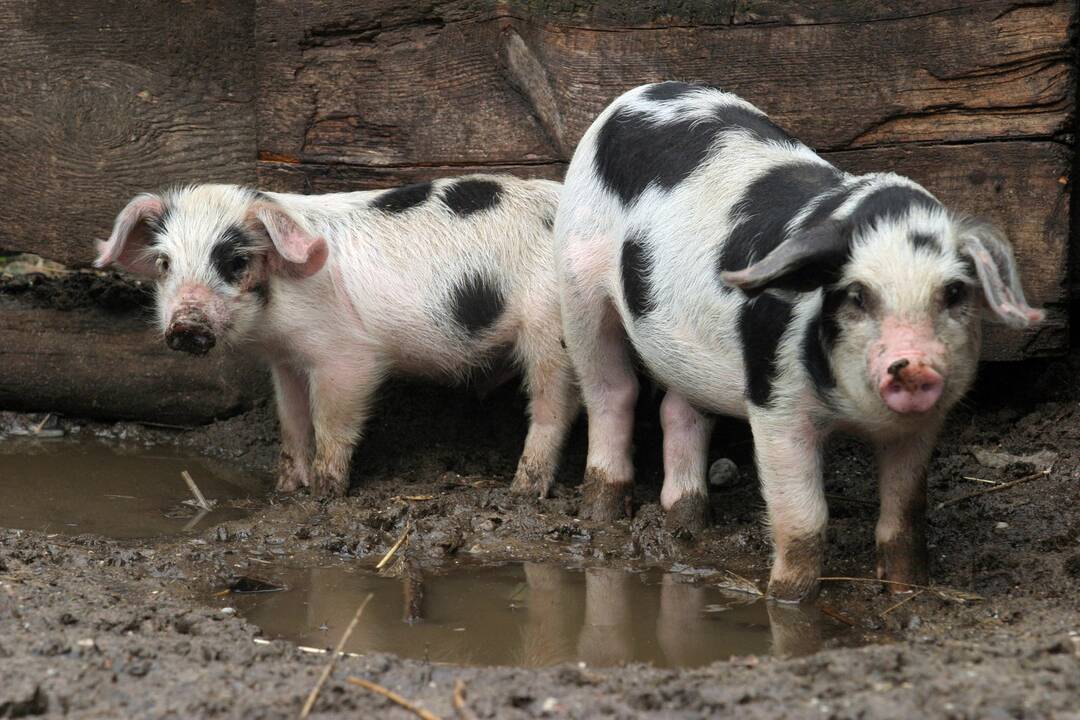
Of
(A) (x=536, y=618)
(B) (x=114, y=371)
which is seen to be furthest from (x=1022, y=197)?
(B) (x=114, y=371)

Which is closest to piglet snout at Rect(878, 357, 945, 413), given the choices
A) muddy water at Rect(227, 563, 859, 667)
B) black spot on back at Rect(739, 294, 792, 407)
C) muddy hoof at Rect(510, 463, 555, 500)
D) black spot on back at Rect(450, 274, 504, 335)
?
black spot on back at Rect(739, 294, 792, 407)

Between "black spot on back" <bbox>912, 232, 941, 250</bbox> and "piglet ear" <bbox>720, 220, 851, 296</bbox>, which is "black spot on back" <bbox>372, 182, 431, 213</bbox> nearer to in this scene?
"piglet ear" <bbox>720, 220, 851, 296</bbox>

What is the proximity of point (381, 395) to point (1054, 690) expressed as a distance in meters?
4.04

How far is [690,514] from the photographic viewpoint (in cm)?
554

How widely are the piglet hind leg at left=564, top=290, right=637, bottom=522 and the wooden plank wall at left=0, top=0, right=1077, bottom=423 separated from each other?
3.22 ft

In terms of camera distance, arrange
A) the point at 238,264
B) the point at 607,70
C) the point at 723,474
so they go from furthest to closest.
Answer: the point at 723,474 < the point at 607,70 < the point at 238,264

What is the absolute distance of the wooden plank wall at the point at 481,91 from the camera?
5438mm

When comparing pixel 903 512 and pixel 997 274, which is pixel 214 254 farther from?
pixel 997 274

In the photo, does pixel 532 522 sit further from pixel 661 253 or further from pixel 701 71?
pixel 701 71


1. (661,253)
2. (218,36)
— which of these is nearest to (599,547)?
(661,253)

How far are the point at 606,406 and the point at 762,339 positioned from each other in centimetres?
143

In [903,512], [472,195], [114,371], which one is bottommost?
[114,371]

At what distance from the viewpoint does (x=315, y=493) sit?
6102 millimetres

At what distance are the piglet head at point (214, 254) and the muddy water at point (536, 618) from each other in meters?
1.36
